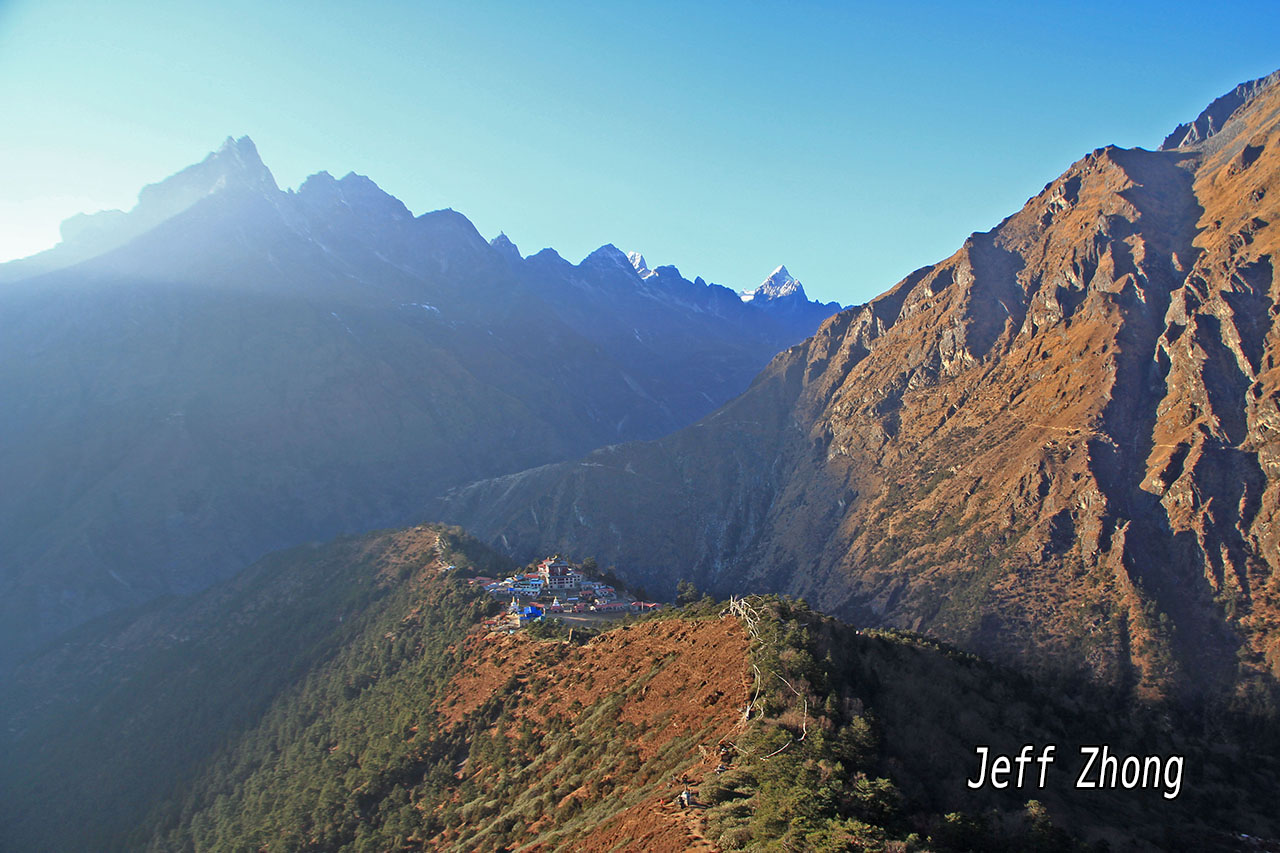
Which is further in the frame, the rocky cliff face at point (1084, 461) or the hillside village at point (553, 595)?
the rocky cliff face at point (1084, 461)

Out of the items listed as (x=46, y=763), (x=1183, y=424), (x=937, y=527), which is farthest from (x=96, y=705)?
(x=1183, y=424)

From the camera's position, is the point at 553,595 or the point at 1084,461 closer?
the point at 553,595

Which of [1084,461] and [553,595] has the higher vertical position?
[1084,461]

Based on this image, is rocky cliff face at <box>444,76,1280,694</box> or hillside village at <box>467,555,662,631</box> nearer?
hillside village at <box>467,555,662,631</box>

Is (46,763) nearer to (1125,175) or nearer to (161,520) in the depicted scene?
(161,520)
